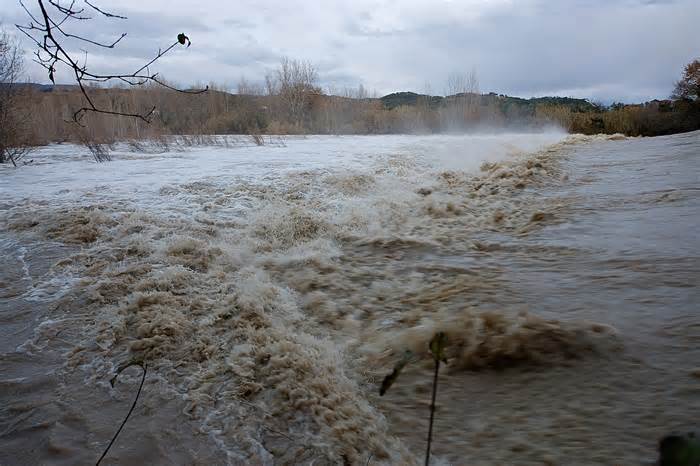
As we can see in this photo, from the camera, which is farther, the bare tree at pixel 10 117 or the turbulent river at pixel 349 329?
the bare tree at pixel 10 117

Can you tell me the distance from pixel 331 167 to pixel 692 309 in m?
7.97

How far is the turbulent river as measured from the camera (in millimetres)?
1903

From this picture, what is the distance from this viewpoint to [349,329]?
296cm

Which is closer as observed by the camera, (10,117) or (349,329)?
(349,329)

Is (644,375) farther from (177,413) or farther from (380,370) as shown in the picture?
(177,413)

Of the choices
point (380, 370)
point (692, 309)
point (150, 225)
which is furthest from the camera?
point (150, 225)

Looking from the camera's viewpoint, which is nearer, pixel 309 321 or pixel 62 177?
pixel 309 321

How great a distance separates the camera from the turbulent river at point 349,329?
6.24ft

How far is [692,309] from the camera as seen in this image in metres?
2.71

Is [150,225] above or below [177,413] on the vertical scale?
above

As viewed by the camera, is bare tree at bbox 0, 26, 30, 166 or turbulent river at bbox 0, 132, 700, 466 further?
bare tree at bbox 0, 26, 30, 166

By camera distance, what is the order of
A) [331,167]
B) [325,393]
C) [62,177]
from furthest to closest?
1. [331,167]
2. [62,177]
3. [325,393]

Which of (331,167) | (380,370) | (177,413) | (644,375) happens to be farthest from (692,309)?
(331,167)

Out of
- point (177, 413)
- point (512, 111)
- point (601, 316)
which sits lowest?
point (177, 413)
